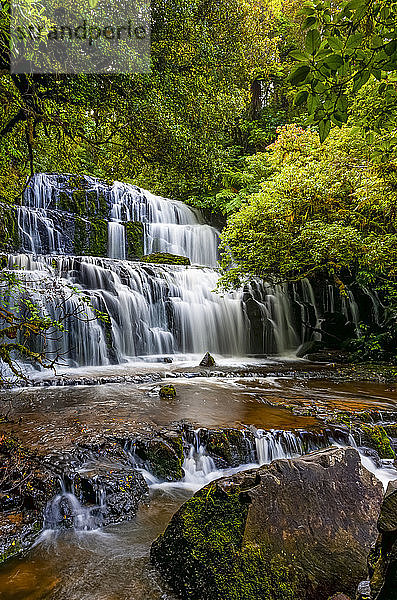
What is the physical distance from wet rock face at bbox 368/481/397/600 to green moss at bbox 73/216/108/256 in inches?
577

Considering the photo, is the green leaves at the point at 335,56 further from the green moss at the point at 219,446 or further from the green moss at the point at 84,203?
the green moss at the point at 84,203

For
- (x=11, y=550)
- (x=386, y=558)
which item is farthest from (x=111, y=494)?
(x=386, y=558)

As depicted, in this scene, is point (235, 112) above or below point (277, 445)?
above

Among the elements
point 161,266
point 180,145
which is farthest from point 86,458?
point 161,266

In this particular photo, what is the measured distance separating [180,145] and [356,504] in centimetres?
507

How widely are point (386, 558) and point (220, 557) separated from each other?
4.15 ft

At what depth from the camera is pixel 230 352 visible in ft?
41.0

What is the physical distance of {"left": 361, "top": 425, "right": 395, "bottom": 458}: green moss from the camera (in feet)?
15.9

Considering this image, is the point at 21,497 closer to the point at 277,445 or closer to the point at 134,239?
the point at 277,445

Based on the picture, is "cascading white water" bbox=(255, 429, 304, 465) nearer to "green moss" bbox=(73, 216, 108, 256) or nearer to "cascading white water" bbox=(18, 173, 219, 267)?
"cascading white water" bbox=(18, 173, 219, 267)

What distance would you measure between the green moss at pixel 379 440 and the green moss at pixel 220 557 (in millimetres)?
2964

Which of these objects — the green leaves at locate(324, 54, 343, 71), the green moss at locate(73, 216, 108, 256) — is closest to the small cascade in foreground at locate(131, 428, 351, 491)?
the green leaves at locate(324, 54, 343, 71)

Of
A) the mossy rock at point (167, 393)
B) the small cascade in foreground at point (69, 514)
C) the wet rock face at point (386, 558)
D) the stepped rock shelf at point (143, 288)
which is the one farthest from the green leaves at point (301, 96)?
the stepped rock shelf at point (143, 288)

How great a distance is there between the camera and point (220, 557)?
2416mm
